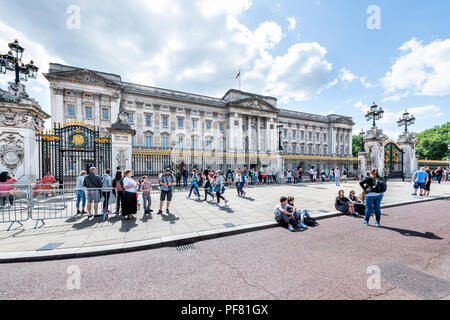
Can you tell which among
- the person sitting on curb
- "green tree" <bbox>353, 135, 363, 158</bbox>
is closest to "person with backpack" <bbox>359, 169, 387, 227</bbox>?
the person sitting on curb

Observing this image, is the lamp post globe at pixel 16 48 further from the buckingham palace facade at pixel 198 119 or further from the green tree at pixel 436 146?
the green tree at pixel 436 146

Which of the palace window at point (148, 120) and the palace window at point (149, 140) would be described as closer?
the palace window at point (149, 140)

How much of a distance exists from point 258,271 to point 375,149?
19594 millimetres

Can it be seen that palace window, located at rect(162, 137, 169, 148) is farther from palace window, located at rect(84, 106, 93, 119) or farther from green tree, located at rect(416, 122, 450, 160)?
green tree, located at rect(416, 122, 450, 160)

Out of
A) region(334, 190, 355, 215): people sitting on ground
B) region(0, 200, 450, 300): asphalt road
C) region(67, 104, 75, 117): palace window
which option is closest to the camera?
region(0, 200, 450, 300): asphalt road

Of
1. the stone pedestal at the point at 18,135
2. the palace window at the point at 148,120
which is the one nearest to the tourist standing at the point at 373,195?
the stone pedestal at the point at 18,135

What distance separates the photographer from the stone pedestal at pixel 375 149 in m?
16.4

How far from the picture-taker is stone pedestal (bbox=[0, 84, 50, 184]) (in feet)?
23.7

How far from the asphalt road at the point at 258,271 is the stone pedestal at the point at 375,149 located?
1521 centimetres

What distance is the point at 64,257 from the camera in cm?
332

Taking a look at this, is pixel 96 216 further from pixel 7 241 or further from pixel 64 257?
pixel 64 257

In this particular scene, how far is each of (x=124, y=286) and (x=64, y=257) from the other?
1.81m

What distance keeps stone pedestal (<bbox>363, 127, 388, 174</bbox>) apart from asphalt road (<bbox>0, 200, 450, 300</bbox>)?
1521 cm

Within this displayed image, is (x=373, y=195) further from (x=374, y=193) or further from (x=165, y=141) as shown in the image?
(x=165, y=141)
